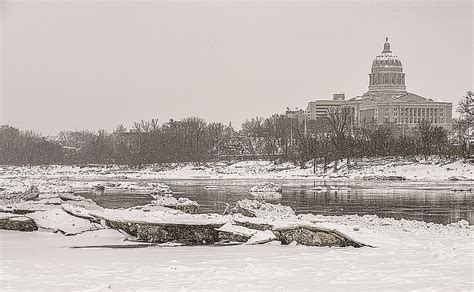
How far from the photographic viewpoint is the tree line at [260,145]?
7544 centimetres

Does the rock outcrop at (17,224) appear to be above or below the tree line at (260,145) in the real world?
below

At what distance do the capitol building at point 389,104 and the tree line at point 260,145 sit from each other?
1105 inches

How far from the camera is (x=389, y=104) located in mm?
164500

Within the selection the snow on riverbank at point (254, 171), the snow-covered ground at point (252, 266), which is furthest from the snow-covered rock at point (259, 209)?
the snow on riverbank at point (254, 171)

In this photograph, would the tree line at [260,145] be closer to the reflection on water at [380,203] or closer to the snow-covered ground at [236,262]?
the reflection on water at [380,203]

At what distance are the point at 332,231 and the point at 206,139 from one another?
334 ft

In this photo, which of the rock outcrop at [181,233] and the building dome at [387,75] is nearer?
the rock outcrop at [181,233]

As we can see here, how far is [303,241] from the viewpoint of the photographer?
589 inches

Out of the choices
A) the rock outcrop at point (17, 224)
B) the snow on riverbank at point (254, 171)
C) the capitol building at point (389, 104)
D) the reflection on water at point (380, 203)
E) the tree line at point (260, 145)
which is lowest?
the reflection on water at point (380, 203)

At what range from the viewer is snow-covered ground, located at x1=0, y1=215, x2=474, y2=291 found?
9.94 meters

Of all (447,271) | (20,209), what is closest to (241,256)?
(447,271)

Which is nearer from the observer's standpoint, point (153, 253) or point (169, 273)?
point (169, 273)

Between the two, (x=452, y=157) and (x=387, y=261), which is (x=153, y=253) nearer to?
(x=387, y=261)

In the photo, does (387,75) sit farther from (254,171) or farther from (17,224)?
(17,224)
